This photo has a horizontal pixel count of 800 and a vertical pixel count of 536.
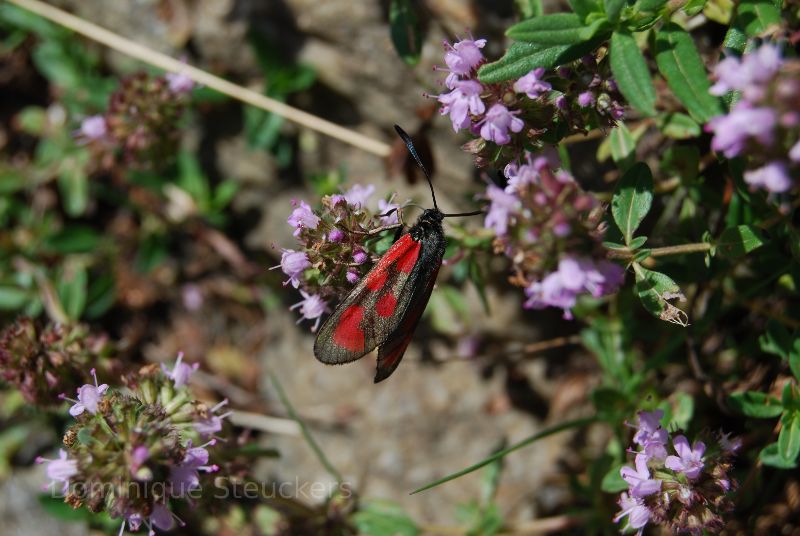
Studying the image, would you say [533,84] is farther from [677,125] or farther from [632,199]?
[677,125]

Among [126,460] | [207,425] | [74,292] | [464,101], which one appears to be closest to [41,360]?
[207,425]

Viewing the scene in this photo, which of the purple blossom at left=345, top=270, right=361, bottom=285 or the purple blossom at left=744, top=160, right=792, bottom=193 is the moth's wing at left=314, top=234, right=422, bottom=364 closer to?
the purple blossom at left=345, top=270, right=361, bottom=285

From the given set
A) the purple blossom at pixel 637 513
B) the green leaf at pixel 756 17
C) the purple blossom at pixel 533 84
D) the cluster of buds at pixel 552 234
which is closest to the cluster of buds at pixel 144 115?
the purple blossom at pixel 533 84

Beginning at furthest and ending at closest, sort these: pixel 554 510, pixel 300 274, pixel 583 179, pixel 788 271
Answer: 1. pixel 554 510
2. pixel 583 179
3. pixel 788 271
4. pixel 300 274

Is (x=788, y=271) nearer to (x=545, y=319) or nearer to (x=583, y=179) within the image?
(x=583, y=179)

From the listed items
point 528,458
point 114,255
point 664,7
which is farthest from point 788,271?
point 114,255

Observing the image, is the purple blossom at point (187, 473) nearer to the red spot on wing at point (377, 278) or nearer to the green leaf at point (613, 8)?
the red spot on wing at point (377, 278)

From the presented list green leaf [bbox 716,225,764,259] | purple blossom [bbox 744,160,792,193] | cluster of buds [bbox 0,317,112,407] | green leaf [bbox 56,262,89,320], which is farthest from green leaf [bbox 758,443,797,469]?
green leaf [bbox 56,262,89,320]

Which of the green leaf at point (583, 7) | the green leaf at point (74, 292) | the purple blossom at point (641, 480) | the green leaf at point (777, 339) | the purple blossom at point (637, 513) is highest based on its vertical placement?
the green leaf at point (74, 292)
